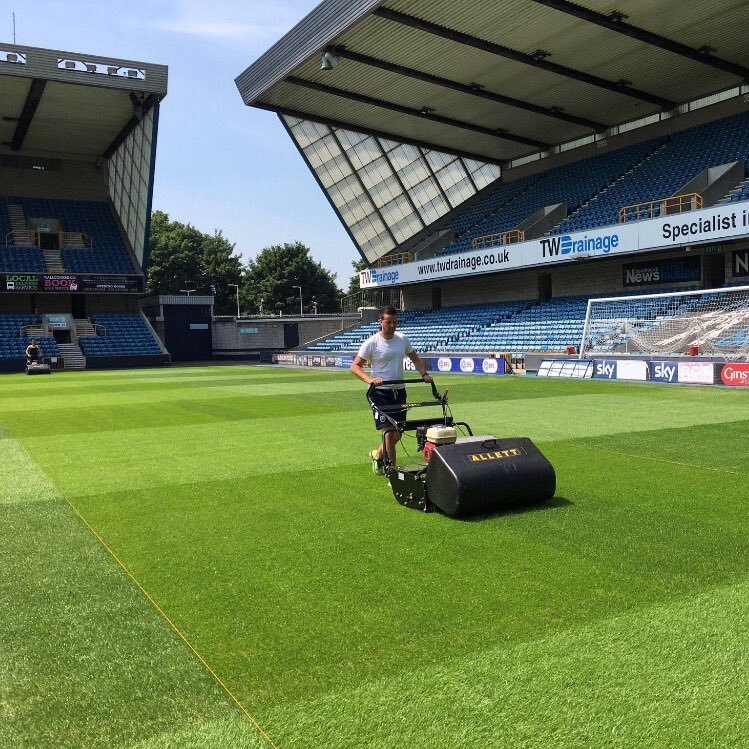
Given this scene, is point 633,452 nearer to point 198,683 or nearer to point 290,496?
point 290,496

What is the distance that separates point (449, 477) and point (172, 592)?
2.44 meters

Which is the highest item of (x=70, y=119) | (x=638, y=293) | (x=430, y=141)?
(x=70, y=119)

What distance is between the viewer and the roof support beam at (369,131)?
3625 centimetres

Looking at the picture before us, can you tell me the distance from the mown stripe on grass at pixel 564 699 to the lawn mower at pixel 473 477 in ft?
7.41

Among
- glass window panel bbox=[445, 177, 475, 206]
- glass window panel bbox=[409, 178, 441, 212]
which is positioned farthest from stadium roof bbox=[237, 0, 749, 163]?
glass window panel bbox=[445, 177, 475, 206]

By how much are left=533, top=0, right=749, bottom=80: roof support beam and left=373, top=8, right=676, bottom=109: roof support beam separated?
12.0ft

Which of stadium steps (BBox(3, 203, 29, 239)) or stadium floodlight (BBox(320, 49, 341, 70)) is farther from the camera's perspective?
stadium steps (BBox(3, 203, 29, 239))

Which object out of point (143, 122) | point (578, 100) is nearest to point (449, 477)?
point (578, 100)

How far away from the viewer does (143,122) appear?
139ft

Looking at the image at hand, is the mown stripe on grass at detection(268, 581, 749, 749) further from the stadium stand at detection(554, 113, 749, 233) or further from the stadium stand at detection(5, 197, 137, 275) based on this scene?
the stadium stand at detection(5, 197, 137, 275)

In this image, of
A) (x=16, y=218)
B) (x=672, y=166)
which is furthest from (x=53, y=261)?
(x=672, y=166)

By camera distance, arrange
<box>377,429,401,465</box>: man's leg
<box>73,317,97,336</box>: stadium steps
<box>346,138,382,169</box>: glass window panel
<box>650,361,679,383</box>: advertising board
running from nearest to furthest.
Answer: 1. <box>377,429,401,465</box>: man's leg
2. <box>650,361,679,383</box>: advertising board
3. <box>346,138,382,169</box>: glass window panel
4. <box>73,317,97,336</box>: stadium steps

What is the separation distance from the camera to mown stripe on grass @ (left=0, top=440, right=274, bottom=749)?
3014 mm

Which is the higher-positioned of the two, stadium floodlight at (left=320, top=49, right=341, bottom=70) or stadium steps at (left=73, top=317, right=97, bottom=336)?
stadium floodlight at (left=320, top=49, right=341, bottom=70)
